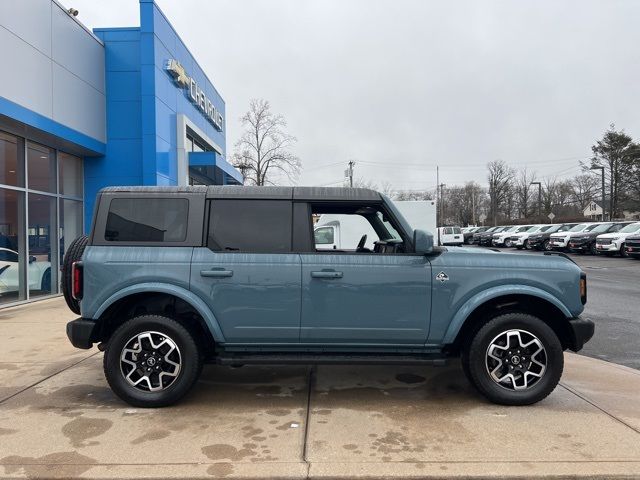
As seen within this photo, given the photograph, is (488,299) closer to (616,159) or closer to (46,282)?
(46,282)

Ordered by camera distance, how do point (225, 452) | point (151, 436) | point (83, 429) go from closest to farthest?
point (225, 452) < point (151, 436) < point (83, 429)

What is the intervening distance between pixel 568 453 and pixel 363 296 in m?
1.88

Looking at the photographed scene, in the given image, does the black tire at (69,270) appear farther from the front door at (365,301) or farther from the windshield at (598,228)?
the windshield at (598,228)

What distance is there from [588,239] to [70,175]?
24914 millimetres

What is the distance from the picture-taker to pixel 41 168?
11398 mm

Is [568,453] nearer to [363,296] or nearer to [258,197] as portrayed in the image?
[363,296]

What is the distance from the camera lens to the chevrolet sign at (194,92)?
48.0 ft

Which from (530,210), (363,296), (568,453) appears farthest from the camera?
(530,210)

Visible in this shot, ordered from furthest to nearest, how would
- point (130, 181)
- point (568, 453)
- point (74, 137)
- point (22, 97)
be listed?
point (130, 181) < point (74, 137) < point (22, 97) < point (568, 453)

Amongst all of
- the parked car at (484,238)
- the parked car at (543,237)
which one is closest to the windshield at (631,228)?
the parked car at (543,237)

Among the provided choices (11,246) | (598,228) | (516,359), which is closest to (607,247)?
(598,228)

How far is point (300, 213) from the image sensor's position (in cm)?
435

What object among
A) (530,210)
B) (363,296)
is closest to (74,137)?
(363,296)

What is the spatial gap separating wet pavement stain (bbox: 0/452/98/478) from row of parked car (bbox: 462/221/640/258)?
77.6 feet
